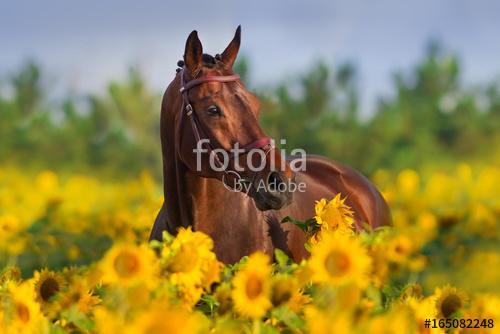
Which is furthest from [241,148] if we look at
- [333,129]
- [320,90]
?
[320,90]

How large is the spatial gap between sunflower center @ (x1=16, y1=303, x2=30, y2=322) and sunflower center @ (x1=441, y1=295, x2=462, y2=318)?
4.84ft

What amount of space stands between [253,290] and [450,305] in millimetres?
1013

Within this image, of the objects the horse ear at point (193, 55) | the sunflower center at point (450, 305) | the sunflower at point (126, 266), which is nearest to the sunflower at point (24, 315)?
the sunflower at point (126, 266)

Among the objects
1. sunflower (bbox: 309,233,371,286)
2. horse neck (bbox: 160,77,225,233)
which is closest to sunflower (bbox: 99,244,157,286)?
sunflower (bbox: 309,233,371,286)

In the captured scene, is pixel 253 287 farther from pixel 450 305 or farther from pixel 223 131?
pixel 223 131

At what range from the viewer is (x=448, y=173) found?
16.5 m

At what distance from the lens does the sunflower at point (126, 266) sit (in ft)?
8.30

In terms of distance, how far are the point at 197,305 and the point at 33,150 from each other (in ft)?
50.8

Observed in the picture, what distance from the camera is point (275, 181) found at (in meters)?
3.88

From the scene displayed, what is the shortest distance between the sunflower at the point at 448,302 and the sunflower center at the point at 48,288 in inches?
52.9

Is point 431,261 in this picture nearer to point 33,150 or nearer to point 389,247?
point 389,247

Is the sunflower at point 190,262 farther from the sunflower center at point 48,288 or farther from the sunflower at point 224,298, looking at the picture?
the sunflower center at point 48,288

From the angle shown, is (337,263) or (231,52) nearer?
(337,263)

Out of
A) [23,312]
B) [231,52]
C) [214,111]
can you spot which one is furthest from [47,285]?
[231,52]
